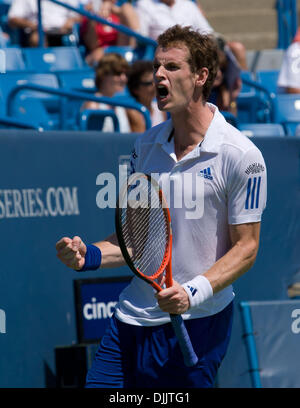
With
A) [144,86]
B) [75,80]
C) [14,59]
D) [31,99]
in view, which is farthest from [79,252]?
[14,59]

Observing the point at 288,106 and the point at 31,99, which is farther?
the point at 288,106

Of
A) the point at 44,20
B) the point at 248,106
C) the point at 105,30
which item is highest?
the point at 44,20

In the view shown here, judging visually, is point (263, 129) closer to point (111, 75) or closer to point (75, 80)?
point (111, 75)

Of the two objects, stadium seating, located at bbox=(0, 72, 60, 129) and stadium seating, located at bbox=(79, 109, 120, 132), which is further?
stadium seating, located at bbox=(0, 72, 60, 129)

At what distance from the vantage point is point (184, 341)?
328cm

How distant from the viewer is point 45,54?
8.70m

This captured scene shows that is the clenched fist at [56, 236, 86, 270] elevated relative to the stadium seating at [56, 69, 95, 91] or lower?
lower

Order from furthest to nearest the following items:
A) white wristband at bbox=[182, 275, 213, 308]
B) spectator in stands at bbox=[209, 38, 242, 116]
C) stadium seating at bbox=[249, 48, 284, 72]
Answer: stadium seating at bbox=[249, 48, 284, 72] → spectator in stands at bbox=[209, 38, 242, 116] → white wristband at bbox=[182, 275, 213, 308]

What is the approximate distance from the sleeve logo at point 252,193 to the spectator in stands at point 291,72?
5.09 m

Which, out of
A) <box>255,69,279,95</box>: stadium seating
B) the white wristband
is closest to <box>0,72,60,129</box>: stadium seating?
<box>255,69,279,95</box>: stadium seating

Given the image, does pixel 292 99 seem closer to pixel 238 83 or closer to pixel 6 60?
pixel 238 83

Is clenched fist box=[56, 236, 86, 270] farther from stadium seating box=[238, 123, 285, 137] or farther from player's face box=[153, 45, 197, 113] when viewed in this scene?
stadium seating box=[238, 123, 285, 137]

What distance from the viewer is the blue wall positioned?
4980 mm

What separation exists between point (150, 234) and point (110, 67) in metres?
3.64
